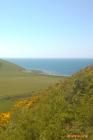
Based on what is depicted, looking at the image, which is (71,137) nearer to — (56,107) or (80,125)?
(80,125)

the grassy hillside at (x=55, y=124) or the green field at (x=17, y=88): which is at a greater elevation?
the grassy hillside at (x=55, y=124)

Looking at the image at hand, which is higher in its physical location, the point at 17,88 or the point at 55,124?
the point at 55,124

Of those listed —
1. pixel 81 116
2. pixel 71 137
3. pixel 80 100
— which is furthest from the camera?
pixel 80 100

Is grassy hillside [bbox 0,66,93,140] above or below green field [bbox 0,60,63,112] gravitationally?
above

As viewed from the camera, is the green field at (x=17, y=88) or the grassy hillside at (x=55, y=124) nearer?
the grassy hillside at (x=55, y=124)

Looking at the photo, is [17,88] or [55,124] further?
[17,88]

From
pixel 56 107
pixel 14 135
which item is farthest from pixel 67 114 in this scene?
pixel 14 135

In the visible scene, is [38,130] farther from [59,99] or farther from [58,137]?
[59,99]

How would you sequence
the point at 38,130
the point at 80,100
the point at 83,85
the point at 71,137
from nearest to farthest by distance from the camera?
the point at 71,137 → the point at 38,130 → the point at 80,100 → the point at 83,85

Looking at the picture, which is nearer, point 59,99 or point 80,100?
point 59,99

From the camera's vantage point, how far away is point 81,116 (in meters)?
24.6

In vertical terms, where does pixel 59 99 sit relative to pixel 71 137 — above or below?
above

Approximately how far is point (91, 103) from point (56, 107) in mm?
3946

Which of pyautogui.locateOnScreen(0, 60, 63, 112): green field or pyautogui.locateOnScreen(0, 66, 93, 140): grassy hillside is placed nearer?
pyautogui.locateOnScreen(0, 66, 93, 140): grassy hillside
